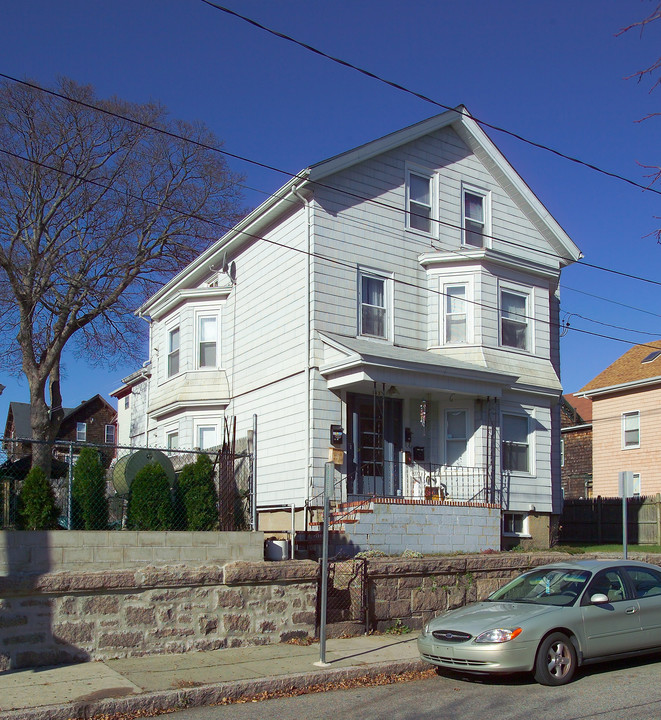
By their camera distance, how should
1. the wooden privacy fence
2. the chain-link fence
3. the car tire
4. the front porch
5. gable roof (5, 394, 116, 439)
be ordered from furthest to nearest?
gable roof (5, 394, 116, 439) < the wooden privacy fence < the front porch < the chain-link fence < the car tire

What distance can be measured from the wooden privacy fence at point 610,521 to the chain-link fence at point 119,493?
52.0 ft

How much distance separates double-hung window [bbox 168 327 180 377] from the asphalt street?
14078 millimetres

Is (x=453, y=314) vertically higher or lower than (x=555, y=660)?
higher

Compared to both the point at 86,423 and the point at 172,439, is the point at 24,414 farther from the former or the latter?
the point at 172,439

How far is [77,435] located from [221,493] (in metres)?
50.1

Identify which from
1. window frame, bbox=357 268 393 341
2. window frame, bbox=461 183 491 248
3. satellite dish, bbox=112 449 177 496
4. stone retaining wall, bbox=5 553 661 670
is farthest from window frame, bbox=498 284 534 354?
satellite dish, bbox=112 449 177 496

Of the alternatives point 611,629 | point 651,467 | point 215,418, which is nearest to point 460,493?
point 215,418

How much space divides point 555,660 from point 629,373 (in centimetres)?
2430

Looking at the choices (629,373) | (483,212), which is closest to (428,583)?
(483,212)

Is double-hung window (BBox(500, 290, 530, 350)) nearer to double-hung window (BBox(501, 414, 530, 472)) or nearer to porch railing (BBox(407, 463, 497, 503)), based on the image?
double-hung window (BBox(501, 414, 530, 472))

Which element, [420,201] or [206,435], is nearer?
[420,201]

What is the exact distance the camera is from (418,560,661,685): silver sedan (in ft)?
30.0

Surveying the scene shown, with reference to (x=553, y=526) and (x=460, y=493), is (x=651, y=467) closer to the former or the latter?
(x=553, y=526)

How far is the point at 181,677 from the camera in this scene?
9.05 m
